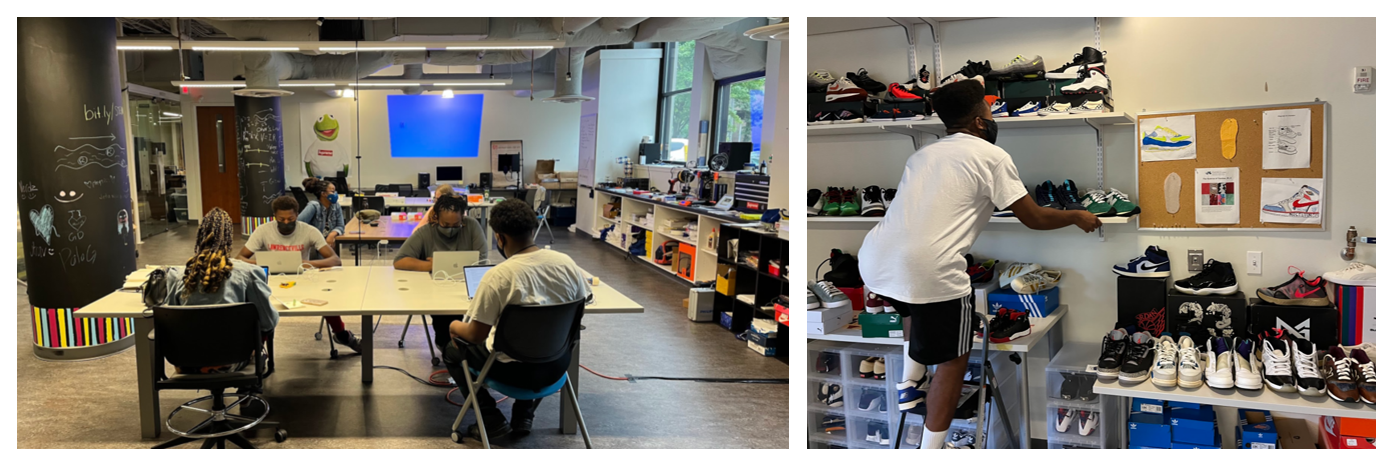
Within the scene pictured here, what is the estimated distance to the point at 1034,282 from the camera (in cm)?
314

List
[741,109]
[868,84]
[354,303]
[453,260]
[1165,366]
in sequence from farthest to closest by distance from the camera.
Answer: [741,109] < [453,260] < [354,303] < [868,84] < [1165,366]

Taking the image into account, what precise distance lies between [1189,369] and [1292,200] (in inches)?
35.1

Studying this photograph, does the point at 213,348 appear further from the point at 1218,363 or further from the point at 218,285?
the point at 1218,363

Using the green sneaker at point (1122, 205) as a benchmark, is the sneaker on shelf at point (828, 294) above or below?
below

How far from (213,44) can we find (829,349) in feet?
11.9

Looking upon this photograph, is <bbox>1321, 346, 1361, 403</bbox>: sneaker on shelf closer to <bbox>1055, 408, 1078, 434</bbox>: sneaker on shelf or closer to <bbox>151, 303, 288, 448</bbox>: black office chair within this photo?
<bbox>1055, 408, 1078, 434</bbox>: sneaker on shelf

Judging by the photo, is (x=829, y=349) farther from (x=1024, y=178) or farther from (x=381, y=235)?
(x=381, y=235)

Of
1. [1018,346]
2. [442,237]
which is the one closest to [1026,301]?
[1018,346]

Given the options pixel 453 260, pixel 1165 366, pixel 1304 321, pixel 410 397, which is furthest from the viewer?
pixel 453 260

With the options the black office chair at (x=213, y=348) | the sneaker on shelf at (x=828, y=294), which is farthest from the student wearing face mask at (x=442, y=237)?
the sneaker on shelf at (x=828, y=294)

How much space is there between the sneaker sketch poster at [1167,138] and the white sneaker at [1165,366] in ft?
2.47

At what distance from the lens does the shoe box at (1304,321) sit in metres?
2.74

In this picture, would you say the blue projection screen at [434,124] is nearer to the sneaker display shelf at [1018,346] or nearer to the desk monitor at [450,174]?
the desk monitor at [450,174]

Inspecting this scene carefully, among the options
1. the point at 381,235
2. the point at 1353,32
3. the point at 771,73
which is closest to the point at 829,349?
the point at 1353,32
